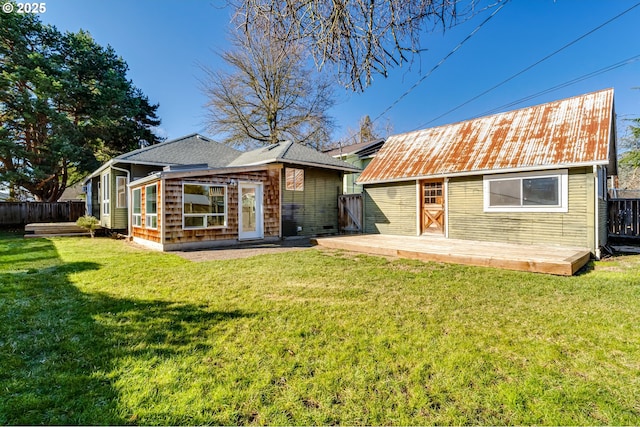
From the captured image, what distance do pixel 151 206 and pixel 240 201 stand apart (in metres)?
2.82

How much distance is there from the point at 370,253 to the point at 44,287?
6702mm

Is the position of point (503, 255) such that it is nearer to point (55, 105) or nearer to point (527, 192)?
point (527, 192)

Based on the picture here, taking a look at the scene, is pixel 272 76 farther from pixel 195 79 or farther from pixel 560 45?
pixel 560 45

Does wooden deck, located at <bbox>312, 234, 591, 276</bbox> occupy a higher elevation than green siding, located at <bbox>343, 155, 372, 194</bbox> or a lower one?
lower

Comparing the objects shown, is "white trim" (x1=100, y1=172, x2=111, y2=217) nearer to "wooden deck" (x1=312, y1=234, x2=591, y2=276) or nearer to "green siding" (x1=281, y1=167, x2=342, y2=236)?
"green siding" (x1=281, y1=167, x2=342, y2=236)

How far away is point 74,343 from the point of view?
280 centimetres

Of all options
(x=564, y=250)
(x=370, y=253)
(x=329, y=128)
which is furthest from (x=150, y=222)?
(x=329, y=128)

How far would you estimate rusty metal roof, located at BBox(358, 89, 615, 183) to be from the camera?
7.79 meters

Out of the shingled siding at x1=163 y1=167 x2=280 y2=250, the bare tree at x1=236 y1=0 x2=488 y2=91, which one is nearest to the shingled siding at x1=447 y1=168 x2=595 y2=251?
the shingled siding at x1=163 y1=167 x2=280 y2=250

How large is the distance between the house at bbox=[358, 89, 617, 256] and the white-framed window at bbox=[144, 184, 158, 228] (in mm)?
7419

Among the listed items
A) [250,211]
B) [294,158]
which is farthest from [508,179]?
[250,211]

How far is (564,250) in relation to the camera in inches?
277

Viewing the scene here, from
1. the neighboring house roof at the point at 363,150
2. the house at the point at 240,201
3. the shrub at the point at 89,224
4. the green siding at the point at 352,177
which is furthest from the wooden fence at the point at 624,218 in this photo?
the shrub at the point at 89,224

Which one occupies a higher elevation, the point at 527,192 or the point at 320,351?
the point at 527,192
